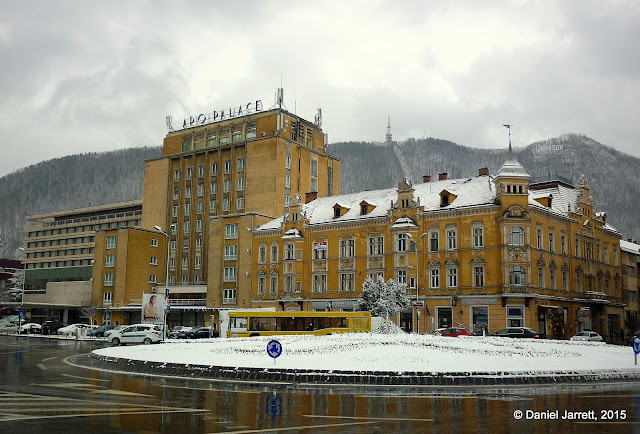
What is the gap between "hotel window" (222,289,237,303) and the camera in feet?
269

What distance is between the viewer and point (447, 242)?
2484 inches

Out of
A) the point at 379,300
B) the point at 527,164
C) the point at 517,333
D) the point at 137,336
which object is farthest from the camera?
the point at 527,164

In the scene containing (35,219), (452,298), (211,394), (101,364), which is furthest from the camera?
(35,219)

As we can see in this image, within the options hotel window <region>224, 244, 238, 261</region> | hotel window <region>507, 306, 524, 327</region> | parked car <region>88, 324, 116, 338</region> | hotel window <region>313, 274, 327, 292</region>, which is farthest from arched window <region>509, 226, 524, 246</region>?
parked car <region>88, 324, 116, 338</region>

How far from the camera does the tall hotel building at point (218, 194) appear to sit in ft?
276

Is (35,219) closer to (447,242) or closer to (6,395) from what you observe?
(447,242)

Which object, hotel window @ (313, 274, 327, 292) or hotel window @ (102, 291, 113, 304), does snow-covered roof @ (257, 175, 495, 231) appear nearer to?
hotel window @ (313, 274, 327, 292)

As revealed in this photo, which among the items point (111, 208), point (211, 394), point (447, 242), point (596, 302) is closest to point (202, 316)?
point (447, 242)

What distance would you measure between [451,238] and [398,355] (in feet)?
118

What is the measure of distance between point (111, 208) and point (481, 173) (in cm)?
8925

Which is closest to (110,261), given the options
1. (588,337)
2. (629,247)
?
(588,337)

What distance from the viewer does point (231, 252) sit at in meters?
83.2

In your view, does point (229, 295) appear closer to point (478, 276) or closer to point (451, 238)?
point (451, 238)

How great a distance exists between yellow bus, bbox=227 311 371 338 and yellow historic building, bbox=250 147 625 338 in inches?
527
